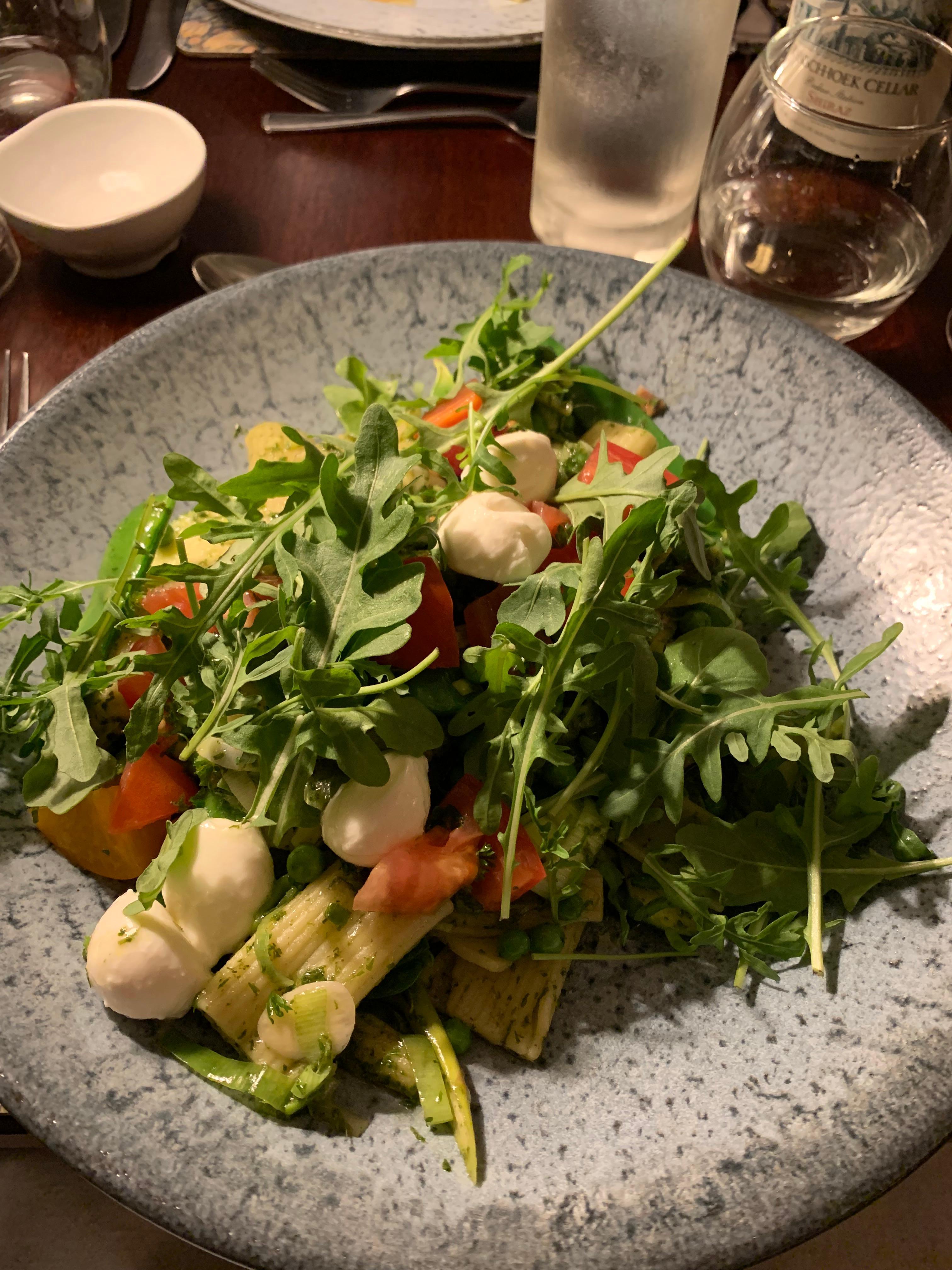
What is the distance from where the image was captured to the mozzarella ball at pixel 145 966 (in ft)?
3.32

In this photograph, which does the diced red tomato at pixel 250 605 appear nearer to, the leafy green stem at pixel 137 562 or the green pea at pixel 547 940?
the leafy green stem at pixel 137 562

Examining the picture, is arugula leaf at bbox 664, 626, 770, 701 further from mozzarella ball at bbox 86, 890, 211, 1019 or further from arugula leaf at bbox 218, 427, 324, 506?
mozzarella ball at bbox 86, 890, 211, 1019

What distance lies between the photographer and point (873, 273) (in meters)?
1.83

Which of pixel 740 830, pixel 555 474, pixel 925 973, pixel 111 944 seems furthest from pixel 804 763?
pixel 111 944

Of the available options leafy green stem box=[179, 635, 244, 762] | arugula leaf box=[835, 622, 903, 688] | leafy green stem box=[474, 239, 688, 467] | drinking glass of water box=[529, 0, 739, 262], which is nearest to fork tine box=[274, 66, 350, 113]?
drinking glass of water box=[529, 0, 739, 262]

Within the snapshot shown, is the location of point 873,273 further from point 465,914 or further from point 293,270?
point 465,914

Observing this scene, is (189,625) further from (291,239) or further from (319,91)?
(319,91)

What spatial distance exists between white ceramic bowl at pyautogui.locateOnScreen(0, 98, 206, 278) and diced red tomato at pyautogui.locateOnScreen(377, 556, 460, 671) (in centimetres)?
127

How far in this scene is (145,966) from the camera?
3.31 feet

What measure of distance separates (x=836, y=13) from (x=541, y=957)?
172 cm

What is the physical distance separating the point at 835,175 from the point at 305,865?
1.70 meters

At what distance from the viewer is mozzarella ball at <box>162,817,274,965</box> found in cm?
107

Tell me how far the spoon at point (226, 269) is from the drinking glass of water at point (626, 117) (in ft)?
2.10

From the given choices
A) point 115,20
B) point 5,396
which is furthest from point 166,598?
point 115,20
